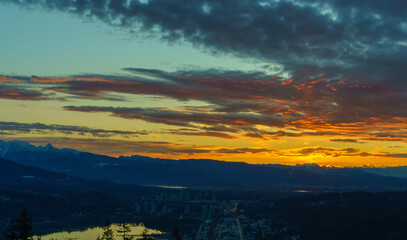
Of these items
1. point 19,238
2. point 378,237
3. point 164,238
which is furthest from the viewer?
point 164,238

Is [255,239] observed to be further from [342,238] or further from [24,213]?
[24,213]

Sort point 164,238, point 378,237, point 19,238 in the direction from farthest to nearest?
point 164,238, point 378,237, point 19,238

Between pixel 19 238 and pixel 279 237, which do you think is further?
pixel 279 237

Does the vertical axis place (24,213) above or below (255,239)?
above

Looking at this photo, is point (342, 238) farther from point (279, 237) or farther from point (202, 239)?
point (202, 239)

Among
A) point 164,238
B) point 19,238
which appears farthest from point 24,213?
point 164,238

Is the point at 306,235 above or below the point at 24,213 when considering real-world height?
below

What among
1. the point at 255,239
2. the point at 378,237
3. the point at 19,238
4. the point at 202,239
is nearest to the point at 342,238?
the point at 378,237

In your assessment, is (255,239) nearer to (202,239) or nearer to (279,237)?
(279,237)

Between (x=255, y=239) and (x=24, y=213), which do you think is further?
(x=255, y=239)
